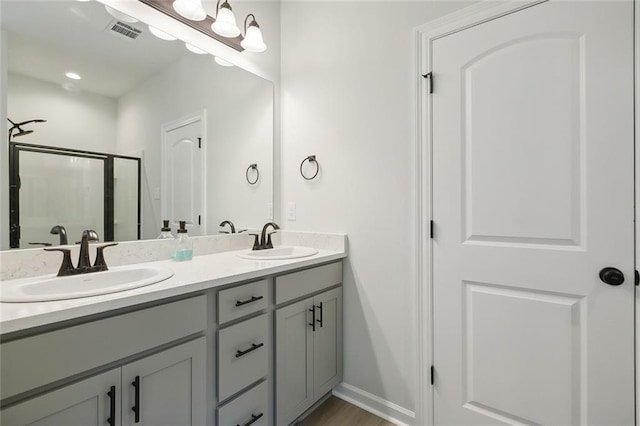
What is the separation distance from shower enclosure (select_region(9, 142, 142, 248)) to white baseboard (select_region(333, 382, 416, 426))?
58.3 inches

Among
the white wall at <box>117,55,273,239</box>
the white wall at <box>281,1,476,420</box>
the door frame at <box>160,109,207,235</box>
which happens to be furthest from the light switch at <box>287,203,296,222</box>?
the door frame at <box>160,109,207,235</box>

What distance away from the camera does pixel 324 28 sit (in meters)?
1.99

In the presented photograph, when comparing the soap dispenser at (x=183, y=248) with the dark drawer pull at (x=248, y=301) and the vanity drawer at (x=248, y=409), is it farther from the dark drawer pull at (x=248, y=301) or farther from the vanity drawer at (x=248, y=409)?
the vanity drawer at (x=248, y=409)

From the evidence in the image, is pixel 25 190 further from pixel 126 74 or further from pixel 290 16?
pixel 290 16

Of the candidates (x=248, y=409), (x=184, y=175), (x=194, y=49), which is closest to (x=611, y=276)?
(x=248, y=409)

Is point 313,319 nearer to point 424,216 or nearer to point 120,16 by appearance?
point 424,216

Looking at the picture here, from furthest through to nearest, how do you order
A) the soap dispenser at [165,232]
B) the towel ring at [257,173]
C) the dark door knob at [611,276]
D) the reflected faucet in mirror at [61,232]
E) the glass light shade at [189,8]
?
the towel ring at [257,173] < the soap dispenser at [165,232] < the glass light shade at [189,8] < the reflected faucet in mirror at [61,232] < the dark door knob at [611,276]

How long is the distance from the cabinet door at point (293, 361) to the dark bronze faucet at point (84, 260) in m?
0.78

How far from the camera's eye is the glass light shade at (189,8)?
1.52 metres

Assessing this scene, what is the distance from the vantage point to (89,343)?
0.89 meters

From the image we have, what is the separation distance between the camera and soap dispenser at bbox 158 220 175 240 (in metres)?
1.62

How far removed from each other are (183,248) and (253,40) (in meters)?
1.25

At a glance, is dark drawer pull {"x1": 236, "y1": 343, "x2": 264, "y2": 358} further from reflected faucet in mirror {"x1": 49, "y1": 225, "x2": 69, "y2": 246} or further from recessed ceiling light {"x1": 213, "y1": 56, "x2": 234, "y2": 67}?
recessed ceiling light {"x1": 213, "y1": 56, "x2": 234, "y2": 67}

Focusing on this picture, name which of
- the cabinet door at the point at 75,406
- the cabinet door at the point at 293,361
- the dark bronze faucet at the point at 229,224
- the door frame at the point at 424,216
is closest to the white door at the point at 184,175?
the dark bronze faucet at the point at 229,224
